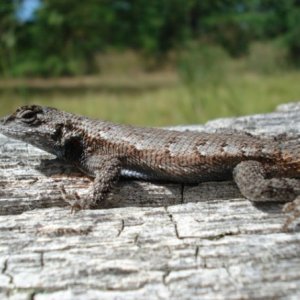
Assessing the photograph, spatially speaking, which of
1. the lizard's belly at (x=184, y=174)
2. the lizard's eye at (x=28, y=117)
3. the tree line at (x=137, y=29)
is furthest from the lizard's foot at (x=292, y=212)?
the tree line at (x=137, y=29)

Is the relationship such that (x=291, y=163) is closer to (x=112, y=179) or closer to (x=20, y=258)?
(x=112, y=179)

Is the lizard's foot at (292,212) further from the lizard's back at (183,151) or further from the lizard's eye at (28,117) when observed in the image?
the lizard's eye at (28,117)

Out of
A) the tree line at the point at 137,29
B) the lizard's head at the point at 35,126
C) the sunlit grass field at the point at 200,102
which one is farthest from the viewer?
the tree line at the point at 137,29

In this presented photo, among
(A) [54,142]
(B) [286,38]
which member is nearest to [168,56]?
(B) [286,38]

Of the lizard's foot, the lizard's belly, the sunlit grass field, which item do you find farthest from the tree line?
the lizard's foot

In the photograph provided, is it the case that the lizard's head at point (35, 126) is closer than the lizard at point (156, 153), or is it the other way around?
the lizard at point (156, 153)
